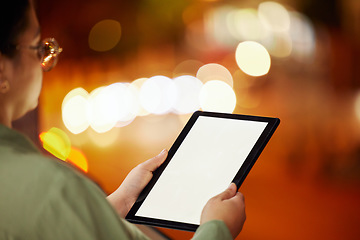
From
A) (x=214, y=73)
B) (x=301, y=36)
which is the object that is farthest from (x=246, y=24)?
(x=214, y=73)

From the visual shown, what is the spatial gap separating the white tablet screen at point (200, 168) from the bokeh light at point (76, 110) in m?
5.56

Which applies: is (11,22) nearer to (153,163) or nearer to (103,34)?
(153,163)

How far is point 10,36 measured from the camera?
0.82 meters

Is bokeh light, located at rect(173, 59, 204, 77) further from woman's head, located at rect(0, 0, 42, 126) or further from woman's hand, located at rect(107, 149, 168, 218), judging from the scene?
woman's head, located at rect(0, 0, 42, 126)

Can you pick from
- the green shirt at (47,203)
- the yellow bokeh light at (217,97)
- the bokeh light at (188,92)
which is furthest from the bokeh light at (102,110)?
the green shirt at (47,203)

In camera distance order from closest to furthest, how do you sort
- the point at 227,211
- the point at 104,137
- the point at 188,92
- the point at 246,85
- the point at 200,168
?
the point at 227,211 < the point at 200,168 < the point at 246,85 < the point at 104,137 < the point at 188,92

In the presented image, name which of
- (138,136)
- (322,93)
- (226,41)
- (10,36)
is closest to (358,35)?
(322,93)

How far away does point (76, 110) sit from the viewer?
745 centimetres

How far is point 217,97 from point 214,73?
0.42 m

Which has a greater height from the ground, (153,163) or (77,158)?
(77,158)

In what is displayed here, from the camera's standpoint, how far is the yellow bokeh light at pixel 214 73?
228 inches

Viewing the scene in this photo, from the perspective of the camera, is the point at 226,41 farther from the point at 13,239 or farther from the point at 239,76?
the point at 13,239

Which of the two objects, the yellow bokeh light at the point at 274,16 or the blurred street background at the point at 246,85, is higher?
the yellow bokeh light at the point at 274,16

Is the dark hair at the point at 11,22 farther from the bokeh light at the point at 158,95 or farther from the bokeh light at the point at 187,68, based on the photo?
the bokeh light at the point at 158,95
